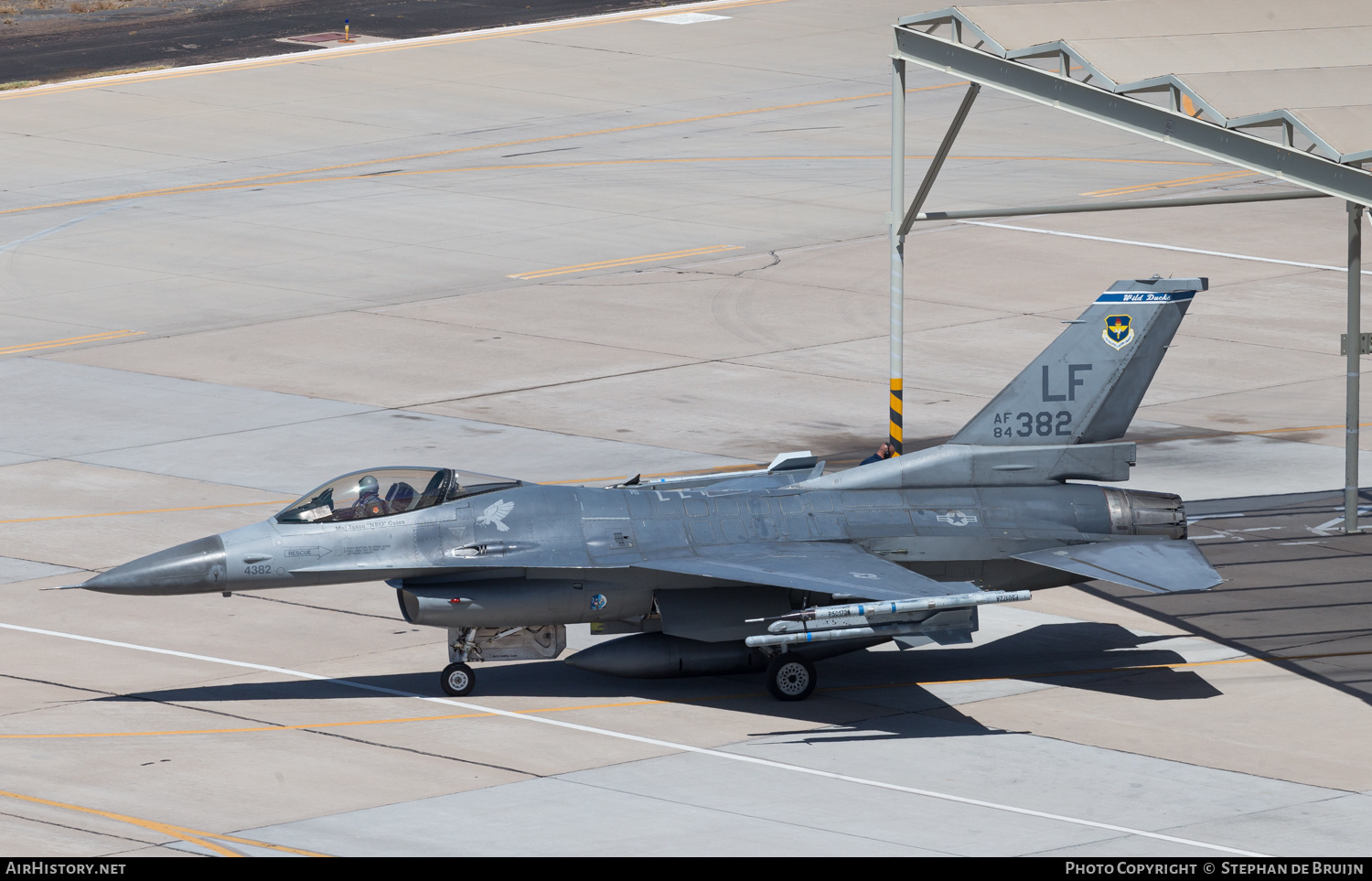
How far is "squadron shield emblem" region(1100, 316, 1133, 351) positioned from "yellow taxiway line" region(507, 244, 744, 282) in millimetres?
23221

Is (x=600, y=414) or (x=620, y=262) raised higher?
(x=620, y=262)

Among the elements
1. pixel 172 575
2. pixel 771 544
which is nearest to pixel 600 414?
pixel 771 544

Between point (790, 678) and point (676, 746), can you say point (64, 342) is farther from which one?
point (676, 746)

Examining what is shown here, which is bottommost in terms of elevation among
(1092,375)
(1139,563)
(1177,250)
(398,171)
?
(1139,563)

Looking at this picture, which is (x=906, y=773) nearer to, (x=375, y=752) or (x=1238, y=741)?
(x=1238, y=741)

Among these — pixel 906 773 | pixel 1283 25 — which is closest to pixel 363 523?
pixel 906 773

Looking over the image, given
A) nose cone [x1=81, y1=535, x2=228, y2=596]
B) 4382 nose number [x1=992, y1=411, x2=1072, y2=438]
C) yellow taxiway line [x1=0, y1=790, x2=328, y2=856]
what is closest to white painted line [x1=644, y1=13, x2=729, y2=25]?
4382 nose number [x1=992, y1=411, x2=1072, y2=438]

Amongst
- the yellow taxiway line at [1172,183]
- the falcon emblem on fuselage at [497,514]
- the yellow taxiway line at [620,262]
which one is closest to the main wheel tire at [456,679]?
the falcon emblem on fuselage at [497,514]

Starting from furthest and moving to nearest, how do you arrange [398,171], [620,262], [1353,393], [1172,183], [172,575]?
[398,171]
[1172,183]
[620,262]
[1353,393]
[172,575]

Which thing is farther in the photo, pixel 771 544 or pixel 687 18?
pixel 687 18

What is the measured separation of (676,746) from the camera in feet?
71.1

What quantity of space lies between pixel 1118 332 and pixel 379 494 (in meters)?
9.19

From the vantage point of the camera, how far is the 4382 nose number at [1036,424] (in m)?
24.6

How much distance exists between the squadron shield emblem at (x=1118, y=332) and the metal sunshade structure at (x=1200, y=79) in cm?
228
